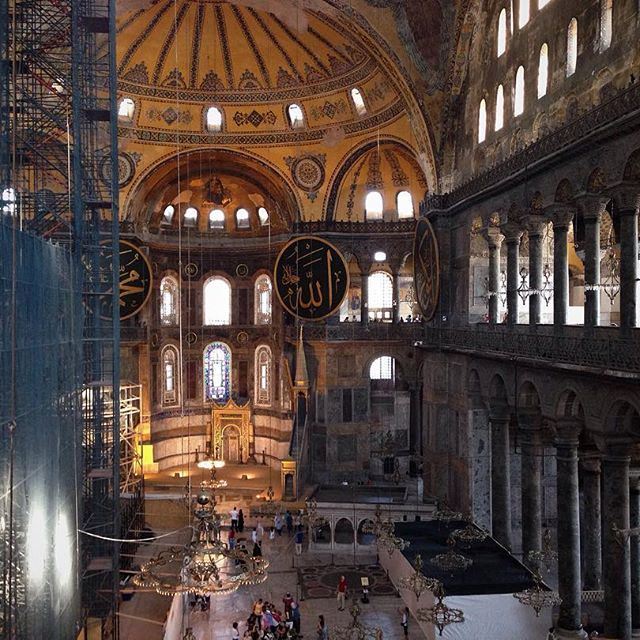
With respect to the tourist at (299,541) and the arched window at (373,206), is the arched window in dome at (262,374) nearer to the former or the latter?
the arched window at (373,206)

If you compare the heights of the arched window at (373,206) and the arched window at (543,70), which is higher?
the arched window at (543,70)

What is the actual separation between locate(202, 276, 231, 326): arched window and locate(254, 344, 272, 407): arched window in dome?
1463mm

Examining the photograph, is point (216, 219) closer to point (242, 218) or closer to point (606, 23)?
point (242, 218)

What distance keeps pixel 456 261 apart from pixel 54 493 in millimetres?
9772

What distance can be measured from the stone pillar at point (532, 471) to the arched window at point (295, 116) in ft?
35.8

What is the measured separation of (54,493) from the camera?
899cm

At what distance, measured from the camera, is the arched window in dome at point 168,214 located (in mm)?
21875

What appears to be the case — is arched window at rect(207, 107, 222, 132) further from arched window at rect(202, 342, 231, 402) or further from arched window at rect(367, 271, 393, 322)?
arched window at rect(202, 342, 231, 402)

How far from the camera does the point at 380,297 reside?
2192cm

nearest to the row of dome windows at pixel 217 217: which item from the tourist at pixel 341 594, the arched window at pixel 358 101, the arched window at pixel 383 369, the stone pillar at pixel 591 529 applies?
the arched window at pixel 358 101

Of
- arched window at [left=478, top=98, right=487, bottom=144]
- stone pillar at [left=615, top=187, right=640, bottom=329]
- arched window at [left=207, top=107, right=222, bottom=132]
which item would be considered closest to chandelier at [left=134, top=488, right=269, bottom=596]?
stone pillar at [left=615, top=187, right=640, bottom=329]

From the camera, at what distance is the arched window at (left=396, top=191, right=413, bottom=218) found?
67.1ft

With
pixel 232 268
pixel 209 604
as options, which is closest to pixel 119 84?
pixel 232 268

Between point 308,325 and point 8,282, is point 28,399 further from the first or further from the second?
point 308,325
